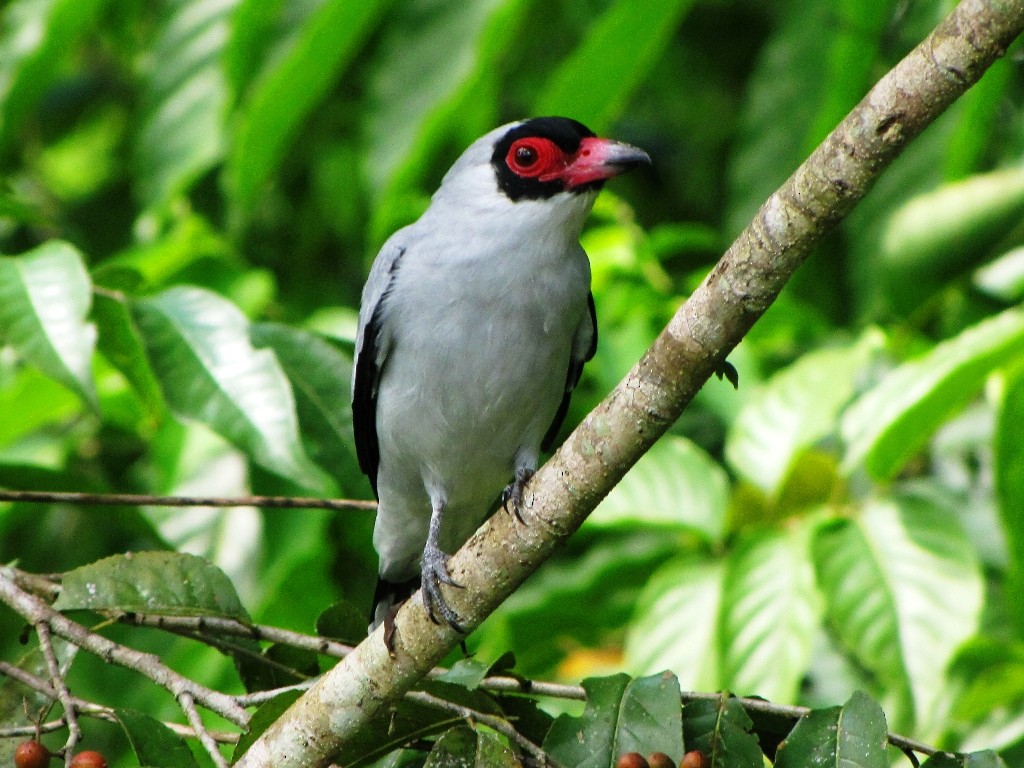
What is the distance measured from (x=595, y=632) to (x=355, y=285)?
3.07 m

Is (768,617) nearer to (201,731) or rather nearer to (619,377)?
(619,377)

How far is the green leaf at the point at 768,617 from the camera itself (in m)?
3.27

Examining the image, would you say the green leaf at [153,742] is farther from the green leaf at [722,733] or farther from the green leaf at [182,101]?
the green leaf at [182,101]

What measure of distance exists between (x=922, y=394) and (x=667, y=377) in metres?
1.36

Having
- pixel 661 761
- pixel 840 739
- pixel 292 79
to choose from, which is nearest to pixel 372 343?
pixel 292 79

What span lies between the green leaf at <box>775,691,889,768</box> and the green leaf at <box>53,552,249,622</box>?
1.09 m

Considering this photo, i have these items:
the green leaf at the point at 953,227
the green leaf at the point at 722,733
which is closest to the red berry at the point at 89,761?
the green leaf at the point at 722,733

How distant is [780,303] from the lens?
421 cm

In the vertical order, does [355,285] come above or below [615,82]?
below

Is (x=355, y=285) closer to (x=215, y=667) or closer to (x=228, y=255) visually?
(x=228, y=255)

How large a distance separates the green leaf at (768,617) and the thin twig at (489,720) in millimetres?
1181

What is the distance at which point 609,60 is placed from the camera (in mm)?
3812

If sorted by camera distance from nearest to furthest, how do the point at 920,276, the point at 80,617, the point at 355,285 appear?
the point at 80,617
the point at 920,276
the point at 355,285

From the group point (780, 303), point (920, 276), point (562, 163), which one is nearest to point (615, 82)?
point (562, 163)
